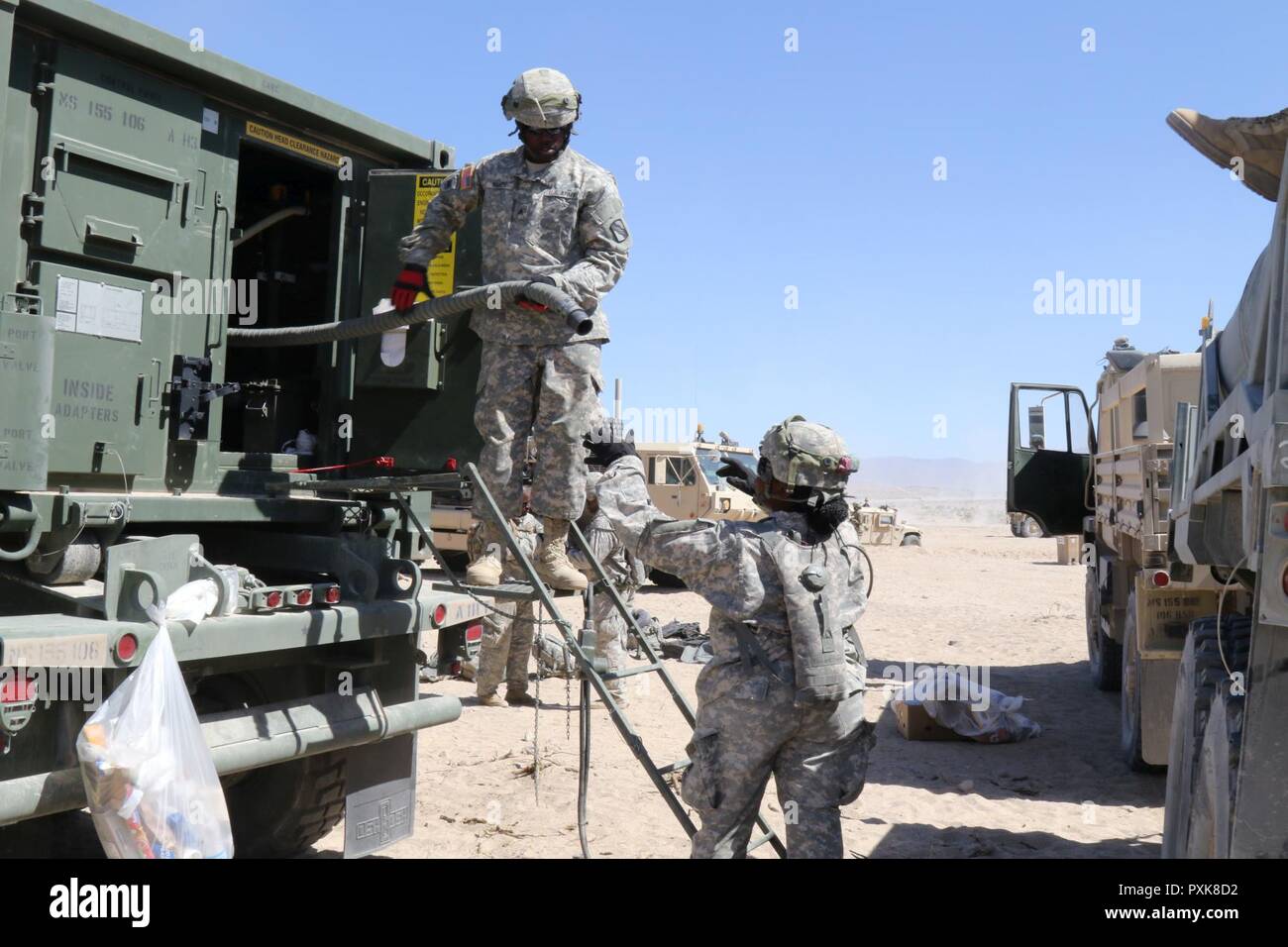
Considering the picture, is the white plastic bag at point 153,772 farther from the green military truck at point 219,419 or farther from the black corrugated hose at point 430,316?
the black corrugated hose at point 430,316

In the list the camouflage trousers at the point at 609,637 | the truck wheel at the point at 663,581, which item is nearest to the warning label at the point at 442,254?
the camouflage trousers at the point at 609,637

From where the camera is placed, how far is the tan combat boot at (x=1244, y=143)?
10.7ft

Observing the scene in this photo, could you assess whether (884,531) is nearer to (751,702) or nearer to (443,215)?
(443,215)

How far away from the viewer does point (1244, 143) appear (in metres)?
3.37

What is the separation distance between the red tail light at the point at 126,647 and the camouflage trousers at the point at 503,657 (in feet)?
15.2

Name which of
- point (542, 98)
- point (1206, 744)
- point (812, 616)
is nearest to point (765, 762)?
point (812, 616)

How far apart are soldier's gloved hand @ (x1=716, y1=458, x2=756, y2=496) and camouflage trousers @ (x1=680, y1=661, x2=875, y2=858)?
61cm

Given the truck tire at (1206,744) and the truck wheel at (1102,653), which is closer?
the truck tire at (1206,744)

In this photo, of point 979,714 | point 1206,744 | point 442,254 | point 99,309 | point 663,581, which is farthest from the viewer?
point 663,581

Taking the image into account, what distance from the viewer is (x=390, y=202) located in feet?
17.0

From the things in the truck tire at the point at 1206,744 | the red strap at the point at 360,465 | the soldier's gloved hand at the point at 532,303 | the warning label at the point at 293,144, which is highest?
the warning label at the point at 293,144

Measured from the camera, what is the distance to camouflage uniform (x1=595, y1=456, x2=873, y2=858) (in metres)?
3.57

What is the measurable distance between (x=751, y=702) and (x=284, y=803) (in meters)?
2.25
